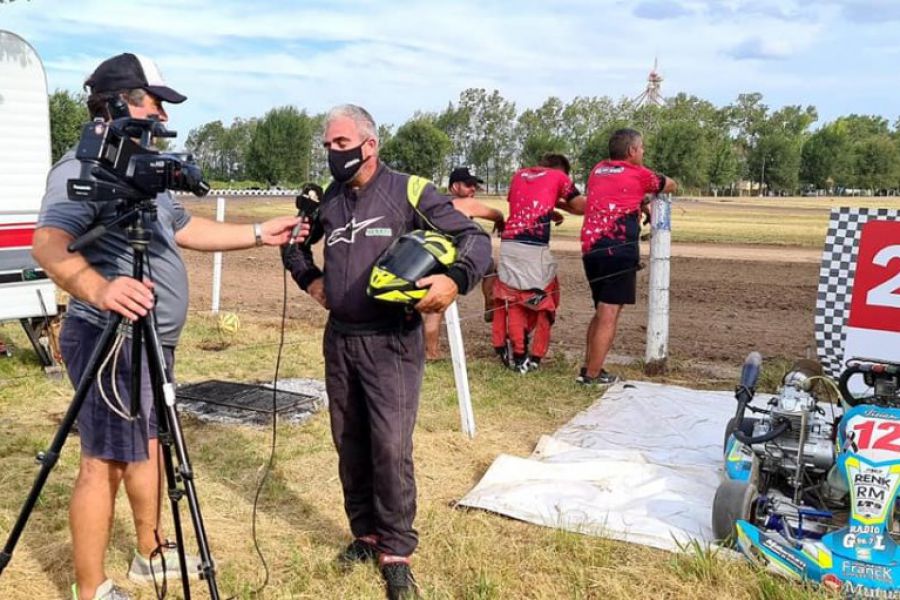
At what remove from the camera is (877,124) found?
398ft

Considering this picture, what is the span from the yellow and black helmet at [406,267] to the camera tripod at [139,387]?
88 centimetres

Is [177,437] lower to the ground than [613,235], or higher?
lower

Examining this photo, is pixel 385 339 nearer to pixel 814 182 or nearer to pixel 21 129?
pixel 21 129

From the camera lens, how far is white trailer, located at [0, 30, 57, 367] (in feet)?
22.8

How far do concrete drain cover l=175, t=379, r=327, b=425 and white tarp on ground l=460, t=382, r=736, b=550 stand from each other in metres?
1.78

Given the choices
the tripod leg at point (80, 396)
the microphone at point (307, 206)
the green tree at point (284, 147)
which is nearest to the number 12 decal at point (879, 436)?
the microphone at point (307, 206)

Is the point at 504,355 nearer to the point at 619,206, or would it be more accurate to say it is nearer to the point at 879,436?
the point at 619,206

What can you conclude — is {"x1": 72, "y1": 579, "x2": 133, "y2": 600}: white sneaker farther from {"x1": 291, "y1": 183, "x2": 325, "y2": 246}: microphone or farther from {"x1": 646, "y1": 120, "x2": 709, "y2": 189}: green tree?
{"x1": 646, "y1": 120, "x2": 709, "y2": 189}: green tree

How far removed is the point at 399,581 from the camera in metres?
3.37

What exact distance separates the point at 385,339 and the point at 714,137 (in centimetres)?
9535

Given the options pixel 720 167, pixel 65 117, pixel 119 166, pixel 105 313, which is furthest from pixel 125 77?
pixel 720 167

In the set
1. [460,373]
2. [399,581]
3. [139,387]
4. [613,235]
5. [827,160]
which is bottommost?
[399,581]

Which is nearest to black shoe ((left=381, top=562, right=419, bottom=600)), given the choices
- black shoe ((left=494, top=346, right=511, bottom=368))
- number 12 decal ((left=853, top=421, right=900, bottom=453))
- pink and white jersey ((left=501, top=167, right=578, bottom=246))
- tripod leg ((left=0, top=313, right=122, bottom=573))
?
tripod leg ((left=0, top=313, right=122, bottom=573))

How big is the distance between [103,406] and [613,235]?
4.87m
